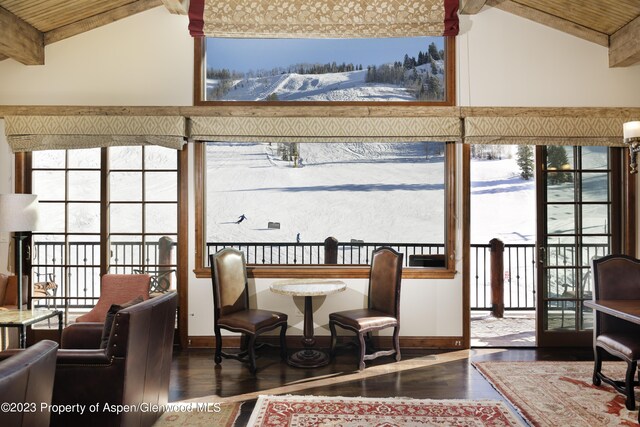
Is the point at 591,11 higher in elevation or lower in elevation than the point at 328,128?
higher

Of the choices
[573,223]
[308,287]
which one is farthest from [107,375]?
[573,223]

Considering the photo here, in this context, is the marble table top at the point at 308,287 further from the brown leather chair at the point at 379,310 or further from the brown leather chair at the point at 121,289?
the brown leather chair at the point at 121,289

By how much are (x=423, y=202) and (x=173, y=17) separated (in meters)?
4.08

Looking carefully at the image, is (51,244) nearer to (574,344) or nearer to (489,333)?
(489,333)

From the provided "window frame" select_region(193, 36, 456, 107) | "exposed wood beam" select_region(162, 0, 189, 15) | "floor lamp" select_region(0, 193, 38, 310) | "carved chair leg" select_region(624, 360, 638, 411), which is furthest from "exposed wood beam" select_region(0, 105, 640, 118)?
"carved chair leg" select_region(624, 360, 638, 411)

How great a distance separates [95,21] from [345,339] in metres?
4.14

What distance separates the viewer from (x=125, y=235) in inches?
182

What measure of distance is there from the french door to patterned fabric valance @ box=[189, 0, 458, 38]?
178cm

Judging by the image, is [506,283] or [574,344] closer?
[574,344]

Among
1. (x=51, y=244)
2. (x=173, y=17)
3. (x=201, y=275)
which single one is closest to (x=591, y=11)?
(x=173, y=17)

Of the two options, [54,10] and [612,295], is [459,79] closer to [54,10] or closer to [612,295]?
[612,295]

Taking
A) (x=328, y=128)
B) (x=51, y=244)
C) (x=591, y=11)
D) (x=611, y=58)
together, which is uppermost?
(x=591, y=11)

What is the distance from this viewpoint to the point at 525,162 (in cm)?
803

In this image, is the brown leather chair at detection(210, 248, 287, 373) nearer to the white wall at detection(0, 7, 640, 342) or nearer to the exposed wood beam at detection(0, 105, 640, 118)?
the white wall at detection(0, 7, 640, 342)
